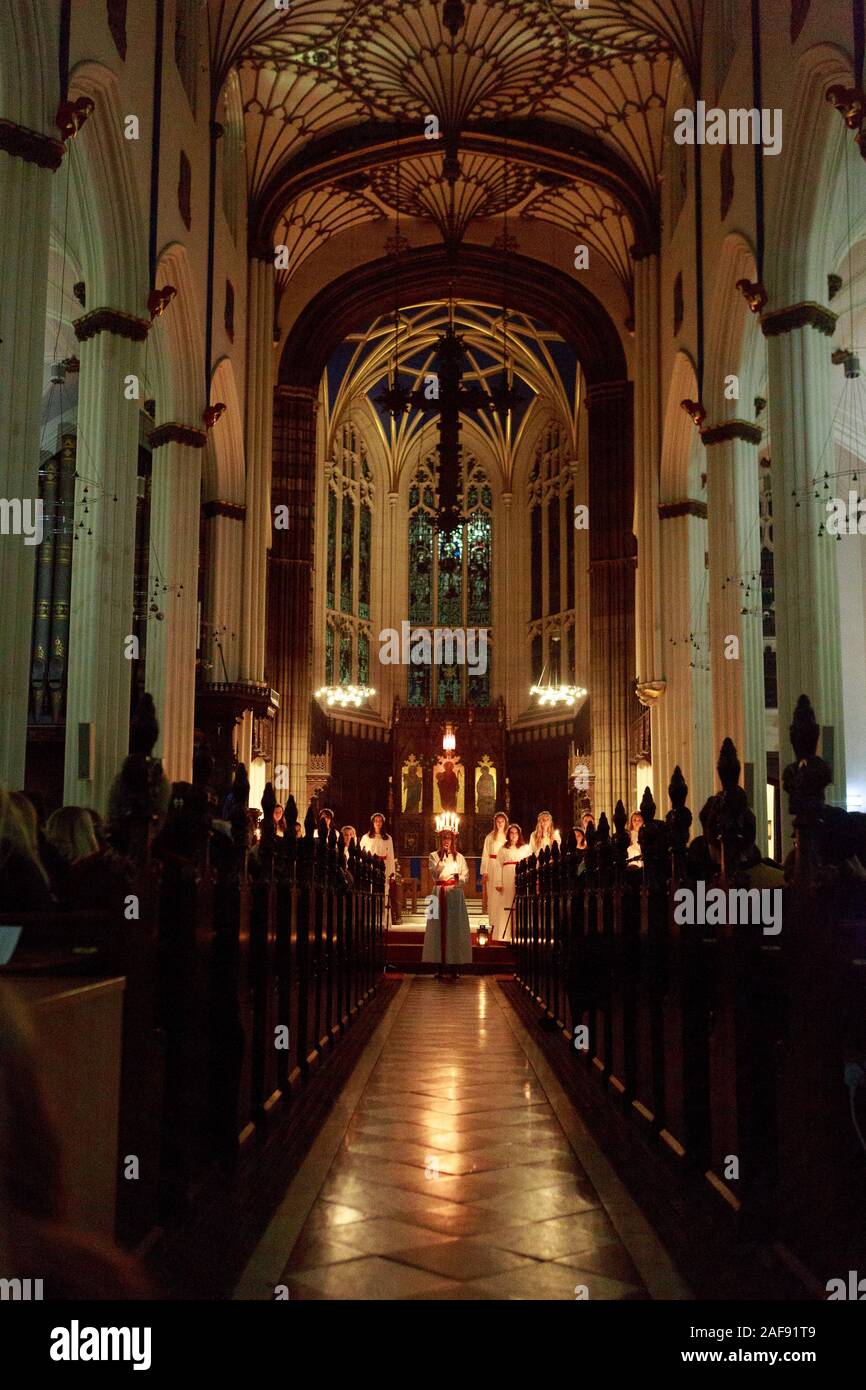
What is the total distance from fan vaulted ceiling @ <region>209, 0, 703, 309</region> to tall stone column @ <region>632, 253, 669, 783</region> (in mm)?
873

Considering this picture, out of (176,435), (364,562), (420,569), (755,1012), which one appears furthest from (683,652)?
(420,569)

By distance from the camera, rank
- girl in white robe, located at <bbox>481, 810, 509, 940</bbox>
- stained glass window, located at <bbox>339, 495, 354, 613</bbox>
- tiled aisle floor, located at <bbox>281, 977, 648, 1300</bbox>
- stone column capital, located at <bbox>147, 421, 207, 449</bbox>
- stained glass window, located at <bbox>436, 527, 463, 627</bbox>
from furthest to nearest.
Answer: stained glass window, located at <bbox>436, 527, 463, 627</bbox>
stained glass window, located at <bbox>339, 495, 354, 613</bbox>
girl in white robe, located at <bbox>481, 810, 509, 940</bbox>
stone column capital, located at <bbox>147, 421, 207, 449</bbox>
tiled aisle floor, located at <bbox>281, 977, 648, 1300</bbox>

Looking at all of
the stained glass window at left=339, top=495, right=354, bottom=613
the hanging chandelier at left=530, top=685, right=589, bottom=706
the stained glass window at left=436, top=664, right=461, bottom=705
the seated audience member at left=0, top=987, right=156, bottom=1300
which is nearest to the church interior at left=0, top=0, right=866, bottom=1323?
the seated audience member at left=0, top=987, right=156, bottom=1300

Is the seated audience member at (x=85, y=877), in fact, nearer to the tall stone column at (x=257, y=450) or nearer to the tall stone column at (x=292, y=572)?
the tall stone column at (x=257, y=450)

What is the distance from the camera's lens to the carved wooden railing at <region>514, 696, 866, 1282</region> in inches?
96.5

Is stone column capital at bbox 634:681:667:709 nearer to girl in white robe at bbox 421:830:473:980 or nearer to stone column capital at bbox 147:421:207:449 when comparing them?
girl in white robe at bbox 421:830:473:980

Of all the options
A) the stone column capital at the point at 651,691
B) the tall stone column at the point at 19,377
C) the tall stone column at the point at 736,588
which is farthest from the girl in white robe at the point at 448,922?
the tall stone column at the point at 19,377

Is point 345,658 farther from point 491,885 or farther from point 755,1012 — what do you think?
point 755,1012

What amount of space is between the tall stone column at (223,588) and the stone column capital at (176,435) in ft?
9.00

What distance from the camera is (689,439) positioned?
15836 mm

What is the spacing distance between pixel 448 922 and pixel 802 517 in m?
5.65

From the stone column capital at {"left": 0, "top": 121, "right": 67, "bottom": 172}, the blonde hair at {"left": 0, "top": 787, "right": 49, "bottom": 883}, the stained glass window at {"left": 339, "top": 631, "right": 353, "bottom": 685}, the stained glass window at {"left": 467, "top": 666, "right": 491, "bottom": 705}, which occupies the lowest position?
the blonde hair at {"left": 0, "top": 787, "right": 49, "bottom": 883}

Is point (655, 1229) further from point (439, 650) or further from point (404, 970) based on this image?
point (439, 650)
